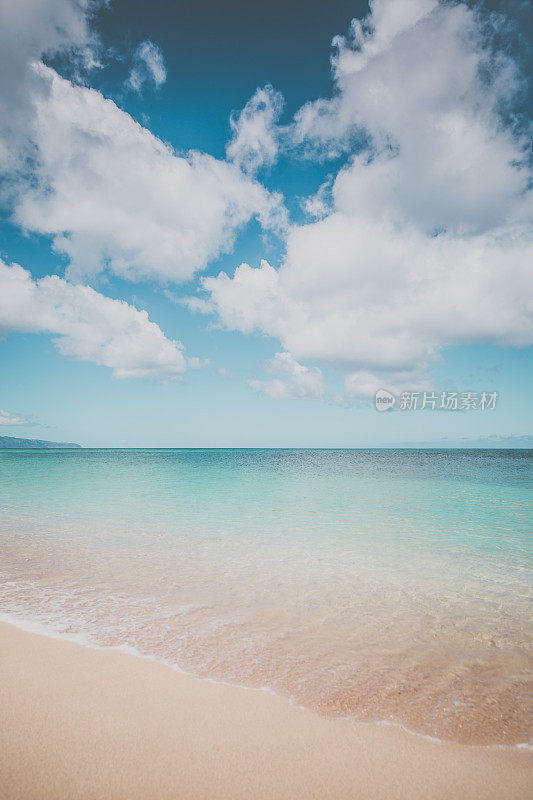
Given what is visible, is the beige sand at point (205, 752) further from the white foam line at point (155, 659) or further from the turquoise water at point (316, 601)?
the turquoise water at point (316, 601)

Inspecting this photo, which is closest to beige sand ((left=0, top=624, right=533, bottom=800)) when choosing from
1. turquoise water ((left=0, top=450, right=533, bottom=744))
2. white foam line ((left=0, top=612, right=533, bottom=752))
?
white foam line ((left=0, top=612, right=533, bottom=752))

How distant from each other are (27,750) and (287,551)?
717cm

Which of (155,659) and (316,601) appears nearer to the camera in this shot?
(155,659)

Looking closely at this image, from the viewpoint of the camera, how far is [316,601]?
20.8ft

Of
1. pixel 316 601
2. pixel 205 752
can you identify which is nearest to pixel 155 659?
pixel 205 752

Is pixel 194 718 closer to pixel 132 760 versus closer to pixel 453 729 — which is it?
pixel 132 760

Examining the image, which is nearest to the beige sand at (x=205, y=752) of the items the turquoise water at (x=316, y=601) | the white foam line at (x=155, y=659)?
the white foam line at (x=155, y=659)

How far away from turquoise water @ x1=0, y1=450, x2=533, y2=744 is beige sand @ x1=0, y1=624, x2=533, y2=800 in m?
0.31

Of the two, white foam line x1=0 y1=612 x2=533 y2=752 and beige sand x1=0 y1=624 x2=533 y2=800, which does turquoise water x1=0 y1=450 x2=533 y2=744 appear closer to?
white foam line x1=0 y1=612 x2=533 y2=752

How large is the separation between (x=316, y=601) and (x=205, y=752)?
3724mm

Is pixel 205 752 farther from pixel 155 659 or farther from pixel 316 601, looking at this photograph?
pixel 316 601

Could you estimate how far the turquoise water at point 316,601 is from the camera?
3906 mm

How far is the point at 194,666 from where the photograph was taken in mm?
4262

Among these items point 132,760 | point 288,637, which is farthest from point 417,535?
point 132,760
